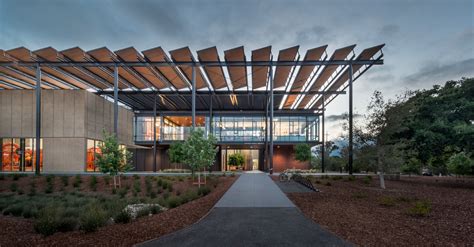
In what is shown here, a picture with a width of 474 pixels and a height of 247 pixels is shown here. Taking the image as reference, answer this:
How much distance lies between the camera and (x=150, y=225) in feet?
23.8

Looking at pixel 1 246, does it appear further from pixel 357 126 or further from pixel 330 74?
pixel 330 74

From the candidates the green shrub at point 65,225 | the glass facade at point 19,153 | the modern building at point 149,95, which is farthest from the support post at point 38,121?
the green shrub at point 65,225

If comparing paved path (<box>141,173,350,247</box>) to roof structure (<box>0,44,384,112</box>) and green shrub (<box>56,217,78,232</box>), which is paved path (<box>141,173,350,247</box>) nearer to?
green shrub (<box>56,217,78,232</box>)

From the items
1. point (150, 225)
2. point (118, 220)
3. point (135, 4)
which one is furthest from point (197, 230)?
point (135, 4)

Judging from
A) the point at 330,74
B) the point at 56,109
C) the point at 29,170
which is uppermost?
the point at 330,74

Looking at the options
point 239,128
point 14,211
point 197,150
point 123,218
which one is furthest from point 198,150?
point 239,128

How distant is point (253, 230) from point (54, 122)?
32.5 metres

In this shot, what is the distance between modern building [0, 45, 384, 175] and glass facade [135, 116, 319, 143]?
18 cm

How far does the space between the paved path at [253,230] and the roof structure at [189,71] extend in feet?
57.6

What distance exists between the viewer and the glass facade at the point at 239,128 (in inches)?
1597

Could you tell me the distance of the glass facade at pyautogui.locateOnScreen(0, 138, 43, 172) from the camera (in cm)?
2983

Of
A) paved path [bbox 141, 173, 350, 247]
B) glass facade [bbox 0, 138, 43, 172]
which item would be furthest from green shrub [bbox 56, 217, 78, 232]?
glass facade [bbox 0, 138, 43, 172]

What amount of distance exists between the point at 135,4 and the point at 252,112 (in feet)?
94.7

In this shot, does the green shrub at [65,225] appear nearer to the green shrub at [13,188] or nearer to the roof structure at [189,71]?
the green shrub at [13,188]
